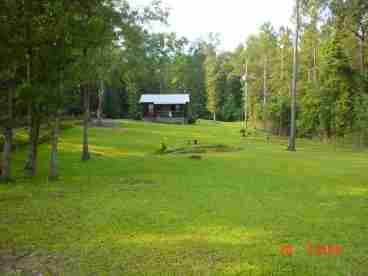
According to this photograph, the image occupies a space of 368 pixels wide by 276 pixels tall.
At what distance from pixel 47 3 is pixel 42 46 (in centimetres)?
120

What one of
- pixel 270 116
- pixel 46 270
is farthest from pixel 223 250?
pixel 270 116

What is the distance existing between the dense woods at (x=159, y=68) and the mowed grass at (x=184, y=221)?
113 inches

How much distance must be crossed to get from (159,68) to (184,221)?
5907cm

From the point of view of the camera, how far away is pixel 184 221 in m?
6.99

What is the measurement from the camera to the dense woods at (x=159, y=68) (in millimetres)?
9992

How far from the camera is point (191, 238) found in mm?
5949

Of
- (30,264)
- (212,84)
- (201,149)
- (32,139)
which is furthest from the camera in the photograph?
(212,84)

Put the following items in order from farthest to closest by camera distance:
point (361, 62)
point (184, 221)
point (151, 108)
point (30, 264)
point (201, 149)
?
point (151, 108) < point (361, 62) < point (201, 149) < point (184, 221) < point (30, 264)

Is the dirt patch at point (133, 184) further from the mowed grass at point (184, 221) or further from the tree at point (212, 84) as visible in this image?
the tree at point (212, 84)

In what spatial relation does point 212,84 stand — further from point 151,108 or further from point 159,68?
point 151,108

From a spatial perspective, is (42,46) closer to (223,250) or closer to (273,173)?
(223,250)

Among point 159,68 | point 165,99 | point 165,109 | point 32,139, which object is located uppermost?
point 159,68

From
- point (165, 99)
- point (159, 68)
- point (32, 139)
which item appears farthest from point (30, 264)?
point (159, 68)

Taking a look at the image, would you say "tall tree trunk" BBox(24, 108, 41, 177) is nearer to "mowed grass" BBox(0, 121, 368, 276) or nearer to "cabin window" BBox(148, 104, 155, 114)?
"mowed grass" BBox(0, 121, 368, 276)
